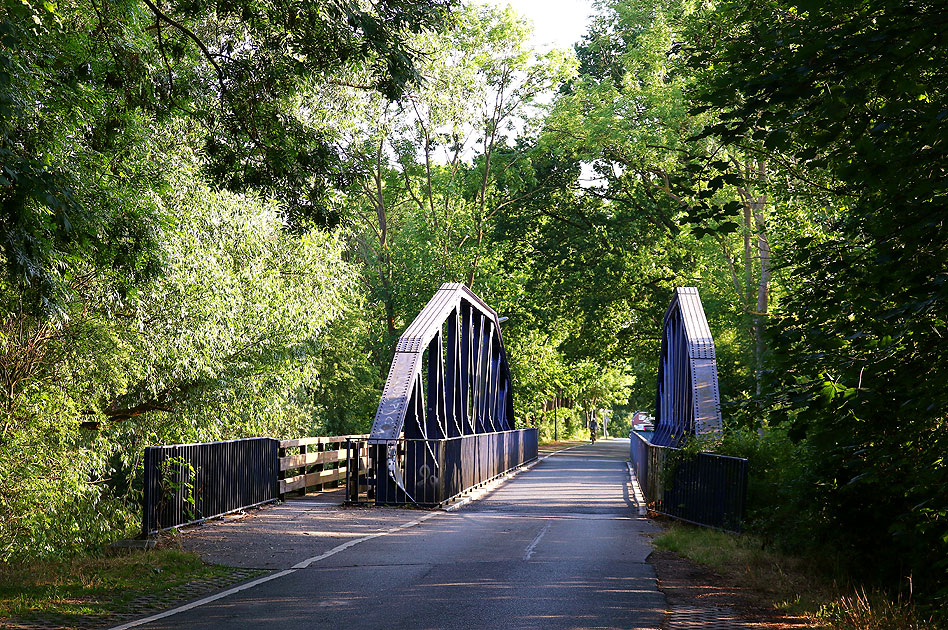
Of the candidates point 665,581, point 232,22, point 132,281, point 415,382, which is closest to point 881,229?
point 665,581

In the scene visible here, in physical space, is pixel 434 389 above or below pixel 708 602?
above

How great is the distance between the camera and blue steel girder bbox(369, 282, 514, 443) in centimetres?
1905

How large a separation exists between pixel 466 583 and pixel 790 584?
342 cm

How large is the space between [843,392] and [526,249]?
3745cm

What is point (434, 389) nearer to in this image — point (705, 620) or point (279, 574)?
point (279, 574)

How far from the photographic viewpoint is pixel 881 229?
7461mm

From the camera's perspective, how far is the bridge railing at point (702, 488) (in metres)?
14.3

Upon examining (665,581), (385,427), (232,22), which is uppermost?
(232,22)

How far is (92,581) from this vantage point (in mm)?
9453

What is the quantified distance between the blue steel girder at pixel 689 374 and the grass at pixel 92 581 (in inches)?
320

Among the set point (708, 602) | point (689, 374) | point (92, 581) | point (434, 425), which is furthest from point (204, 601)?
point (689, 374)

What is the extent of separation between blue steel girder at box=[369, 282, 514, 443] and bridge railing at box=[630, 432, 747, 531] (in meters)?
5.19

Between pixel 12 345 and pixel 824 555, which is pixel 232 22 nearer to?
pixel 12 345

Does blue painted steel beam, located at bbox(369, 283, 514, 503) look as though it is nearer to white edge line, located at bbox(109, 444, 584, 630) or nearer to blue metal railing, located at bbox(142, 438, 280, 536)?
white edge line, located at bbox(109, 444, 584, 630)
